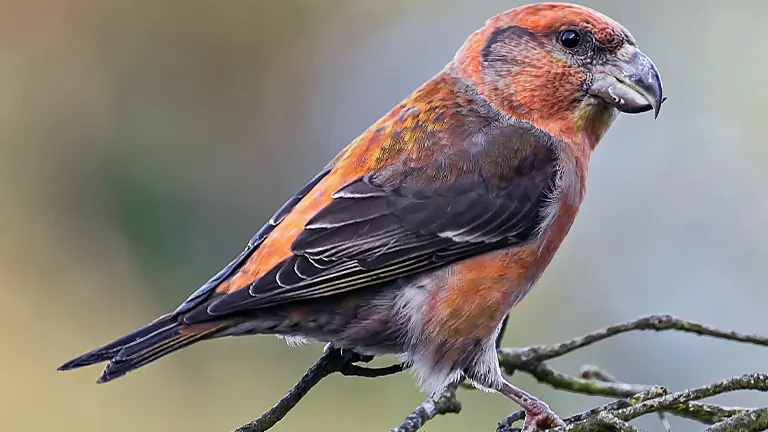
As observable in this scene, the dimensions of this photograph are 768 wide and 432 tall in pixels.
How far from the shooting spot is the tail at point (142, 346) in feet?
7.84

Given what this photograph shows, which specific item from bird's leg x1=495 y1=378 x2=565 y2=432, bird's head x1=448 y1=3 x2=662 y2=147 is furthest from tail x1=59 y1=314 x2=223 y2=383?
bird's head x1=448 y1=3 x2=662 y2=147

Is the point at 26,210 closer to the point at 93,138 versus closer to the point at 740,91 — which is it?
the point at 93,138

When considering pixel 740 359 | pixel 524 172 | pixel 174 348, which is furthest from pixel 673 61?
pixel 174 348

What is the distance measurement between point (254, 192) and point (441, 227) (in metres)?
3.10

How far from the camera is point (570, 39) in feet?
Result: 10.4

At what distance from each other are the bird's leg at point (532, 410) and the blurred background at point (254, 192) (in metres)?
1.52

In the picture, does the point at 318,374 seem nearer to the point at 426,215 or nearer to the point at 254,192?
the point at 426,215

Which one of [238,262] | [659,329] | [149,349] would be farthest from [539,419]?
[149,349]

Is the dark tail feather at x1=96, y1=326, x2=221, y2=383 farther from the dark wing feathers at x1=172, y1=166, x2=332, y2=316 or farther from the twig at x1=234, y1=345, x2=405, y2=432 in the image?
the twig at x1=234, y1=345, x2=405, y2=432

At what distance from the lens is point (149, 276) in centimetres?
499

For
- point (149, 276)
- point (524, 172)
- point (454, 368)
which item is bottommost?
point (454, 368)

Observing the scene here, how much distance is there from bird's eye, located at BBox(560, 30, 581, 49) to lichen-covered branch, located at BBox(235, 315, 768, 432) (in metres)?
1.05

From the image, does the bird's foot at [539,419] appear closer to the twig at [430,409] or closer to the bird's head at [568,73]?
the twig at [430,409]

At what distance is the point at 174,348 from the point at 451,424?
7.58 feet
